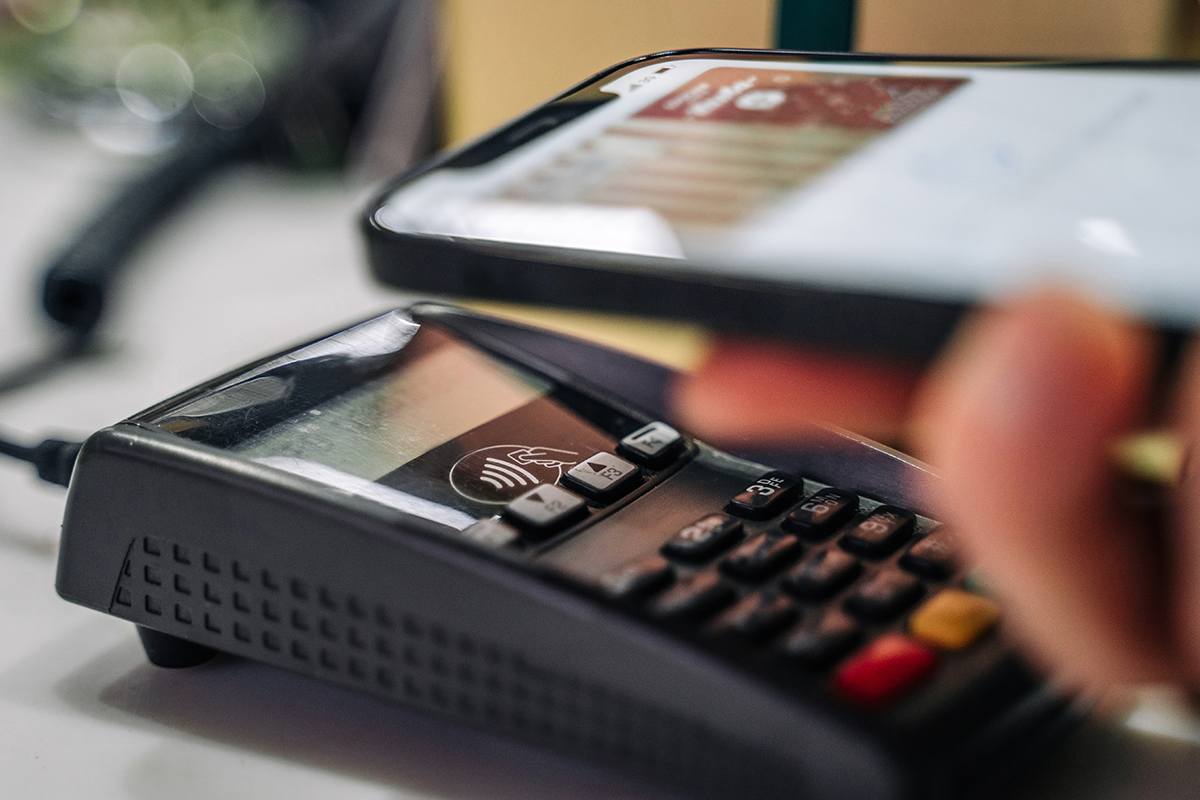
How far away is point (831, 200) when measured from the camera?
26 centimetres

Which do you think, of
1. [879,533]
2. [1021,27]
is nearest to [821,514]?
[879,533]

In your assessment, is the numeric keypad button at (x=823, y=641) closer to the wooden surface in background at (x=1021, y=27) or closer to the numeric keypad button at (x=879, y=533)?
the numeric keypad button at (x=879, y=533)

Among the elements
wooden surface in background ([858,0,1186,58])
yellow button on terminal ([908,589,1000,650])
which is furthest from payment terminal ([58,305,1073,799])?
wooden surface in background ([858,0,1186,58])

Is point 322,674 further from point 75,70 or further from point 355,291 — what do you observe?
point 75,70

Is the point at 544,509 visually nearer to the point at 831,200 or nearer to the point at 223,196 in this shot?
the point at 831,200

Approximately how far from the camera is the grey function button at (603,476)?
30 cm

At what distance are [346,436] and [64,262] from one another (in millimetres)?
298

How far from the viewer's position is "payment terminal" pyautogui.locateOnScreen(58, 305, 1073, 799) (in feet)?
0.74

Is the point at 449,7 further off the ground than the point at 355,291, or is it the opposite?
the point at 449,7

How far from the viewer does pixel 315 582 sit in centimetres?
26

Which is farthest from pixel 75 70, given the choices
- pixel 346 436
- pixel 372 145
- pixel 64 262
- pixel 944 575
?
pixel 944 575

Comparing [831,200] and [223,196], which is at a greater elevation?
[831,200]

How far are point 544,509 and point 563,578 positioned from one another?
0.04 m

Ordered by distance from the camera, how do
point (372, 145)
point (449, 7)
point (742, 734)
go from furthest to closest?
point (372, 145) < point (449, 7) < point (742, 734)
